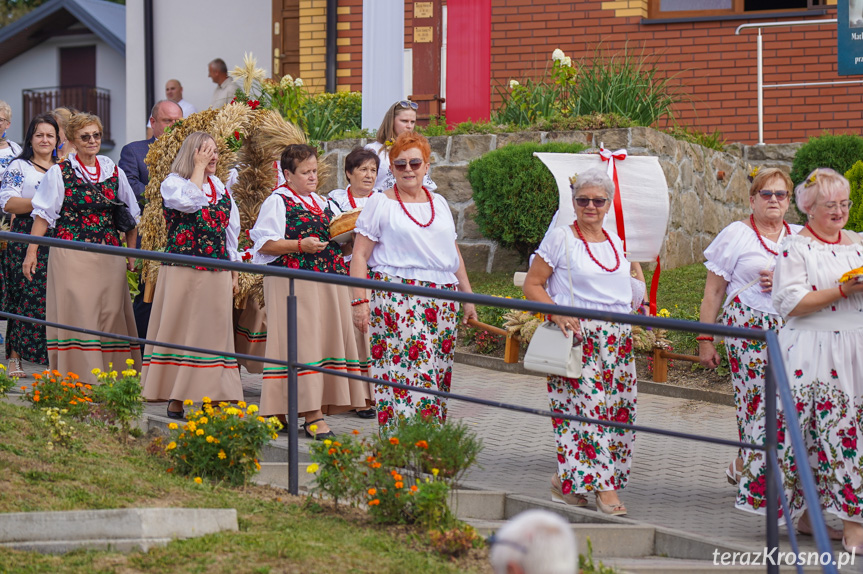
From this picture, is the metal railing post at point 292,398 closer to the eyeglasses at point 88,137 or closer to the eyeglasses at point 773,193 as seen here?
the eyeglasses at point 773,193

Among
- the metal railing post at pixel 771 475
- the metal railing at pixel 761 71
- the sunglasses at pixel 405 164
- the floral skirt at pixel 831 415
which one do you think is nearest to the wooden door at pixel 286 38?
the metal railing at pixel 761 71

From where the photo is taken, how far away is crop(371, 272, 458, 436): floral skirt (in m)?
6.29

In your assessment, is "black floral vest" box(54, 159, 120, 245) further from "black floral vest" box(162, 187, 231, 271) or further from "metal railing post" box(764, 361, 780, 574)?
"metal railing post" box(764, 361, 780, 574)

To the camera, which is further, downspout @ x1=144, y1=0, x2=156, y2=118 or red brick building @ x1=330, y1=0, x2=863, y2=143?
downspout @ x1=144, y1=0, x2=156, y2=118

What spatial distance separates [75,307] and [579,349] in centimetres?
386

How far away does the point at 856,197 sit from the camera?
10.2 meters

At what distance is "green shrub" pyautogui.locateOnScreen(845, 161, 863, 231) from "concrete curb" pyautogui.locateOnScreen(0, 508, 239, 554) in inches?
292

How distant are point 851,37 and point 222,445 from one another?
6.98 meters

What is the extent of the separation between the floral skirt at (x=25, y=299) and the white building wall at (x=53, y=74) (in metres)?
24.6

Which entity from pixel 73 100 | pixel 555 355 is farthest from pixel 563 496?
pixel 73 100

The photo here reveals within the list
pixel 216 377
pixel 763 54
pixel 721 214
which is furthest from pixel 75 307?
pixel 763 54

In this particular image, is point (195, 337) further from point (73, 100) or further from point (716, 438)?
point (73, 100)

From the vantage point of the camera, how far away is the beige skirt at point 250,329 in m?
8.23

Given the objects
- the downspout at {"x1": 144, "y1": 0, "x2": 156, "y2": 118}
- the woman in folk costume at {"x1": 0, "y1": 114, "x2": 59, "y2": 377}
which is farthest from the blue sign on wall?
the downspout at {"x1": 144, "y1": 0, "x2": 156, "y2": 118}
